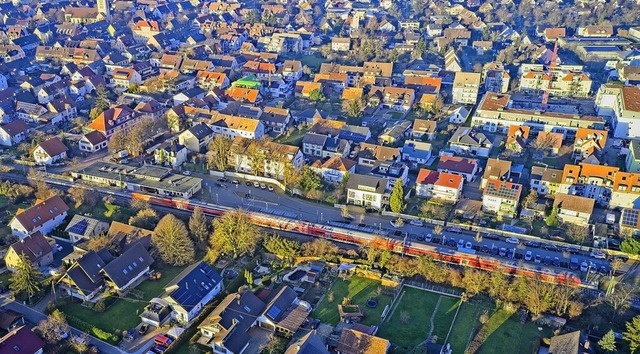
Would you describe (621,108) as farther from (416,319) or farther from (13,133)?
(13,133)

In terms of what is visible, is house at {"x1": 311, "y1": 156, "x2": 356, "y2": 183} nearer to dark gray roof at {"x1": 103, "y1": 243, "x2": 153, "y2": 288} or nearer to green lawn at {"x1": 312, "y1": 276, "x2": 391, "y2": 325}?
green lawn at {"x1": 312, "y1": 276, "x2": 391, "y2": 325}

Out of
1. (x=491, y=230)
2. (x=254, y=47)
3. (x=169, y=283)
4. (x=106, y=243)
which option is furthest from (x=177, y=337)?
(x=254, y=47)

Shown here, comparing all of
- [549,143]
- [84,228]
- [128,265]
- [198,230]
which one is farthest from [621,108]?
[84,228]

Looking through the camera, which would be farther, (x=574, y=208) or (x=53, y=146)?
(x=53, y=146)

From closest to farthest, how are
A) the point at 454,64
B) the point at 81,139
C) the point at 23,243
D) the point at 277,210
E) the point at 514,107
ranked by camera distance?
the point at 23,243 < the point at 277,210 < the point at 81,139 < the point at 514,107 < the point at 454,64

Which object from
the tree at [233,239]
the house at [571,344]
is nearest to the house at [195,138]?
the tree at [233,239]

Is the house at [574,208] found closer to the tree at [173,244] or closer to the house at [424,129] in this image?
the house at [424,129]

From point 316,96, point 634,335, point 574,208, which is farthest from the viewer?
point 316,96

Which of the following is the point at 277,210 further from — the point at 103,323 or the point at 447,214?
the point at 103,323
